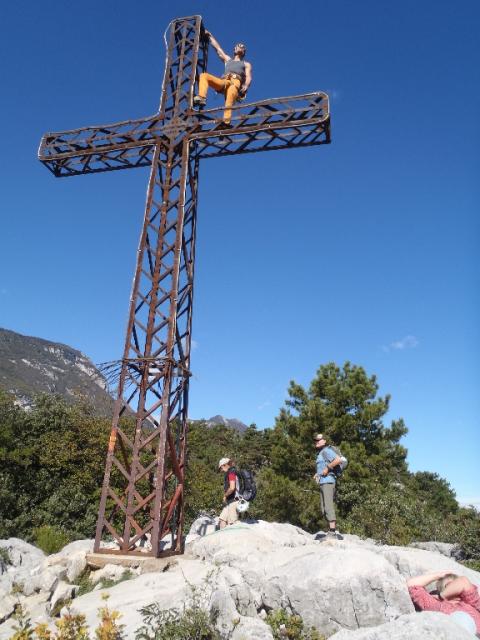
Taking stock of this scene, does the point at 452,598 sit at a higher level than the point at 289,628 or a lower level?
higher

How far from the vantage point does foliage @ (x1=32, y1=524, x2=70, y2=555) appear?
1221 cm

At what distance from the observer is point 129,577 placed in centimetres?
696

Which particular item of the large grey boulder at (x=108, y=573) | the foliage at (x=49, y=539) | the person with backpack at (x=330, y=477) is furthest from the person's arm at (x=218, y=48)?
the foliage at (x=49, y=539)

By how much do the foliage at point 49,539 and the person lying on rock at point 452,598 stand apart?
32.9 ft

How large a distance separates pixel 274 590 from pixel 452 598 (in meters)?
1.79

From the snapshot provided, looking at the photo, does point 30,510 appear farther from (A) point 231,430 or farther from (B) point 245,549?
(A) point 231,430

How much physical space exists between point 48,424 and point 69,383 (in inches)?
5418

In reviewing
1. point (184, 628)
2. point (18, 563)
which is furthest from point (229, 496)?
point (184, 628)

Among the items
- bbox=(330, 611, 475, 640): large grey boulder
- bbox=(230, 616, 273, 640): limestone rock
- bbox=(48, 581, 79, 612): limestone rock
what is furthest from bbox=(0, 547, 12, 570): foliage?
bbox=(330, 611, 475, 640): large grey boulder

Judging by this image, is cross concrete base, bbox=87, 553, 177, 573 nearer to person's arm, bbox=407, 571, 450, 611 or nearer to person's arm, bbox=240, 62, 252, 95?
person's arm, bbox=407, 571, 450, 611

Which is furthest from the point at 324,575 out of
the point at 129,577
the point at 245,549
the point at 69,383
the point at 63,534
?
the point at 69,383

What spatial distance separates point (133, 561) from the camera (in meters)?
7.29

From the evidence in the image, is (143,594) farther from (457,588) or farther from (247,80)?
(247,80)

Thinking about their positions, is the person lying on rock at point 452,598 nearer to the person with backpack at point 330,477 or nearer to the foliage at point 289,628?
the foliage at point 289,628
